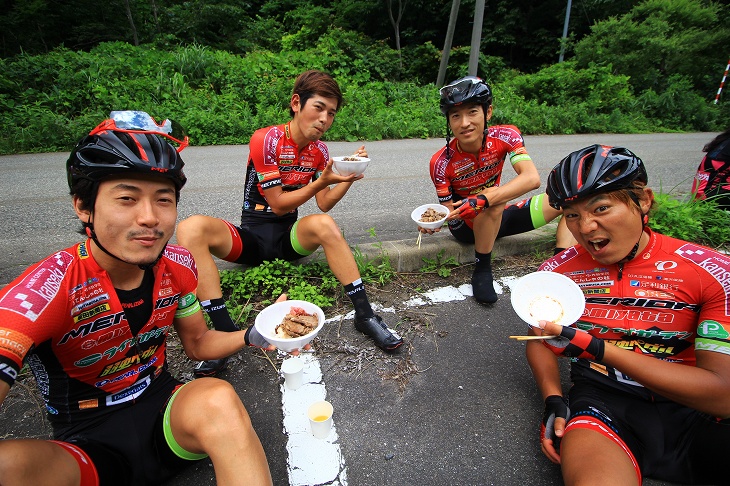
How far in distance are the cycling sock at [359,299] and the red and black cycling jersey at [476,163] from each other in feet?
4.78

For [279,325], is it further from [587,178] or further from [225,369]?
[587,178]

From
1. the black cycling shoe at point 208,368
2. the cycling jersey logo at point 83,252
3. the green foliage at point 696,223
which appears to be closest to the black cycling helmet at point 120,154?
the cycling jersey logo at point 83,252

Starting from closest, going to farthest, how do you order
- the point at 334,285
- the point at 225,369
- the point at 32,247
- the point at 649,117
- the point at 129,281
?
1. the point at 129,281
2. the point at 225,369
3. the point at 334,285
4. the point at 32,247
5. the point at 649,117

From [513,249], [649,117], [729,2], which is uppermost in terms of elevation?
[729,2]

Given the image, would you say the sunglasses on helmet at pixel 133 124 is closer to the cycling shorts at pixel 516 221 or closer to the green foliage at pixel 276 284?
the green foliage at pixel 276 284

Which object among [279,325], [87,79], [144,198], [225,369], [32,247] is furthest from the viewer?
[87,79]

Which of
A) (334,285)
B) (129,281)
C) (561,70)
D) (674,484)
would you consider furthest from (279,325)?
(561,70)

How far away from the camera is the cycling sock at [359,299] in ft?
9.71

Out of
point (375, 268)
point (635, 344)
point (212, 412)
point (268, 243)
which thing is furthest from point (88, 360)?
point (635, 344)

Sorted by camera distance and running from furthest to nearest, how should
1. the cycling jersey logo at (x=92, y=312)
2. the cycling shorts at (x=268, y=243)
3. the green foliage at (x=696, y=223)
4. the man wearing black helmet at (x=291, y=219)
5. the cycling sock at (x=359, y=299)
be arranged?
the green foliage at (x=696, y=223), the cycling shorts at (x=268, y=243), the cycling sock at (x=359, y=299), the man wearing black helmet at (x=291, y=219), the cycling jersey logo at (x=92, y=312)

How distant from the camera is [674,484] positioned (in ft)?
6.33

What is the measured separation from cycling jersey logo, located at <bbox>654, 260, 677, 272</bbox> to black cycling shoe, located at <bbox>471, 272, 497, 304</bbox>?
1.48 metres

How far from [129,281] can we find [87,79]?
10736 millimetres

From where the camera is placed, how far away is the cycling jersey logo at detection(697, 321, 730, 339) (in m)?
1.74
